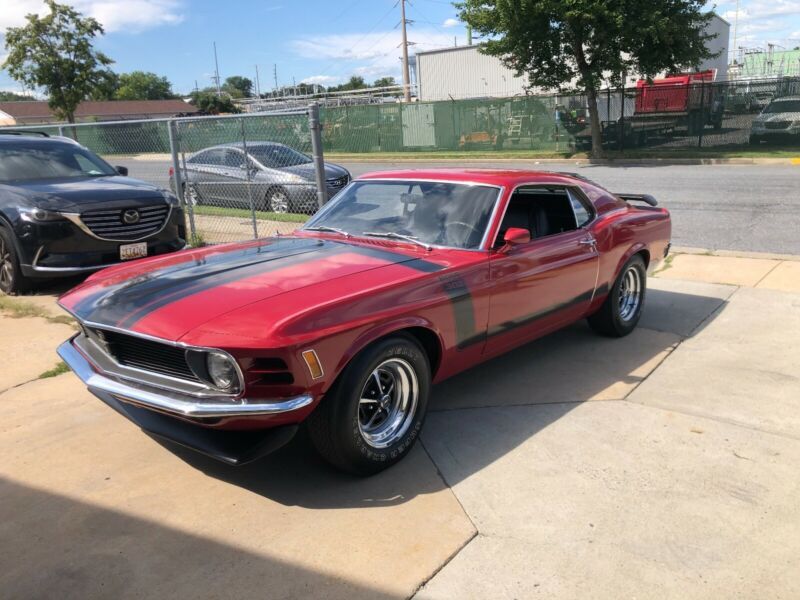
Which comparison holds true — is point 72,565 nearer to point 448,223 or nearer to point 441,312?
point 441,312

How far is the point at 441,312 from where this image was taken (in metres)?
3.64

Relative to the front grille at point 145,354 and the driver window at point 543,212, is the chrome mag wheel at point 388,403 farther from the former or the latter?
the driver window at point 543,212

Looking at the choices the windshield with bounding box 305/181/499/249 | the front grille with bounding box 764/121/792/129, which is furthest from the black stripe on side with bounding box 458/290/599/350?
the front grille with bounding box 764/121/792/129

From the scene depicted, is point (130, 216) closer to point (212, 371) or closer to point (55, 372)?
point (55, 372)

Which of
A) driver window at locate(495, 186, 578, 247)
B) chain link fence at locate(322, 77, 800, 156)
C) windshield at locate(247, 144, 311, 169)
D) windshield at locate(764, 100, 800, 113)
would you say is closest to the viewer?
driver window at locate(495, 186, 578, 247)

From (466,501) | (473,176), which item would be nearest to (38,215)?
(473,176)

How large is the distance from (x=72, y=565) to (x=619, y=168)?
19885mm

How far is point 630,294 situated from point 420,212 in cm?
240

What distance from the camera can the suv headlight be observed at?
21.4 feet

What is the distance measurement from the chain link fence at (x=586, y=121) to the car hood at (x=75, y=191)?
19.5m

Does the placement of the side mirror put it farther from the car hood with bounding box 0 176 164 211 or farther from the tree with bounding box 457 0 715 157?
the tree with bounding box 457 0 715 157

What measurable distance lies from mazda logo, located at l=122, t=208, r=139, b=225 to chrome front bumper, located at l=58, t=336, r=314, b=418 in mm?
4012

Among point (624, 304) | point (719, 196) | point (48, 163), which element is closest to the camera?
point (624, 304)

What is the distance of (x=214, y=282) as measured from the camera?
3498mm
